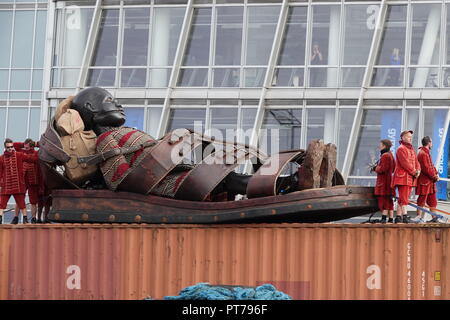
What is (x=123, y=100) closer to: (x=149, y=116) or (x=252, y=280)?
(x=149, y=116)

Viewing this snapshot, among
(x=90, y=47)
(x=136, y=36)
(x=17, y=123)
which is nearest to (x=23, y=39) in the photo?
(x=17, y=123)

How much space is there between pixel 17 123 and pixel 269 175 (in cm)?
1914

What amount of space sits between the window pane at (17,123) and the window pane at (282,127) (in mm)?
7483

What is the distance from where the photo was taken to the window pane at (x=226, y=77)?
37281 millimetres

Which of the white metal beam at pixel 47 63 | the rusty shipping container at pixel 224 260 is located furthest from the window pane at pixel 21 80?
the rusty shipping container at pixel 224 260

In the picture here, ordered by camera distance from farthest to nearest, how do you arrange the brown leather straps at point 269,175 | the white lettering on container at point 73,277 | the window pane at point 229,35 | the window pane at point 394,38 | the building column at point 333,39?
the window pane at point 229,35 < the building column at point 333,39 < the window pane at point 394,38 < the white lettering on container at point 73,277 < the brown leather straps at point 269,175

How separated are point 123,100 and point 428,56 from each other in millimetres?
8629

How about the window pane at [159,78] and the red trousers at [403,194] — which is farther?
the window pane at [159,78]

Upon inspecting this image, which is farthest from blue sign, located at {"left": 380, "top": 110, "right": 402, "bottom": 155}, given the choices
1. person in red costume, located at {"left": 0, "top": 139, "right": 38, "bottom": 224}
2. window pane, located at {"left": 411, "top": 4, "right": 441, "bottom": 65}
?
person in red costume, located at {"left": 0, "top": 139, "right": 38, "bottom": 224}

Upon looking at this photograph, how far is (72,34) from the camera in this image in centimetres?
3906

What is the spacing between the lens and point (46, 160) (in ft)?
75.9

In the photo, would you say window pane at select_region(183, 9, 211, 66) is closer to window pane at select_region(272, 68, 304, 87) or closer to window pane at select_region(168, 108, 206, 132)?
window pane at select_region(168, 108, 206, 132)

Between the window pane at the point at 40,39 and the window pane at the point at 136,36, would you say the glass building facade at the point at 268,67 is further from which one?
the window pane at the point at 40,39
